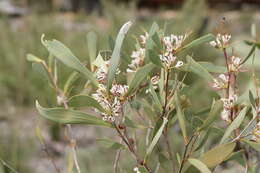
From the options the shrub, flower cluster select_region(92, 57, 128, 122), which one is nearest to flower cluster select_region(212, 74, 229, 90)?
the shrub

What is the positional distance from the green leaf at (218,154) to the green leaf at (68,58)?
0.11 m

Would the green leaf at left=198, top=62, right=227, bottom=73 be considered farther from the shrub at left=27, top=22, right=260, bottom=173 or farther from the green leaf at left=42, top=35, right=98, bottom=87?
the green leaf at left=42, top=35, right=98, bottom=87

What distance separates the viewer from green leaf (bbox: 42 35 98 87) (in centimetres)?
38

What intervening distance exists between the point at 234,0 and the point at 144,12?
3.67 feet

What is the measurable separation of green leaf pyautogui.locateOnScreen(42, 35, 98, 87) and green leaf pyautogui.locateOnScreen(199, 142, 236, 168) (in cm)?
11

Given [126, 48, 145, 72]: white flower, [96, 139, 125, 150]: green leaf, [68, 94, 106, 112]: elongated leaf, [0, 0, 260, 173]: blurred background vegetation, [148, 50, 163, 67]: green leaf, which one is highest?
[148, 50, 163, 67]: green leaf

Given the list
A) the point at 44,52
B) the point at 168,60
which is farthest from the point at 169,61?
the point at 44,52

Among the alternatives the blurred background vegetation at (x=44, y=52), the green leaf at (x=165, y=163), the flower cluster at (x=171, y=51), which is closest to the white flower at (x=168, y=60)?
the flower cluster at (x=171, y=51)

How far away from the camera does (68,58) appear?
38 cm

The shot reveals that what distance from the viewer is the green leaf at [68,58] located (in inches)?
15.0

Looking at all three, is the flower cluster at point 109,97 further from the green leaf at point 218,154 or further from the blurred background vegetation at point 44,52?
the blurred background vegetation at point 44,52

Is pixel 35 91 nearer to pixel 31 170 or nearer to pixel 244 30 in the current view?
pixel 31 170

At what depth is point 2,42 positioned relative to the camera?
11.4 ft

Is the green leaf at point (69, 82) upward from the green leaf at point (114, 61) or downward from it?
downward
